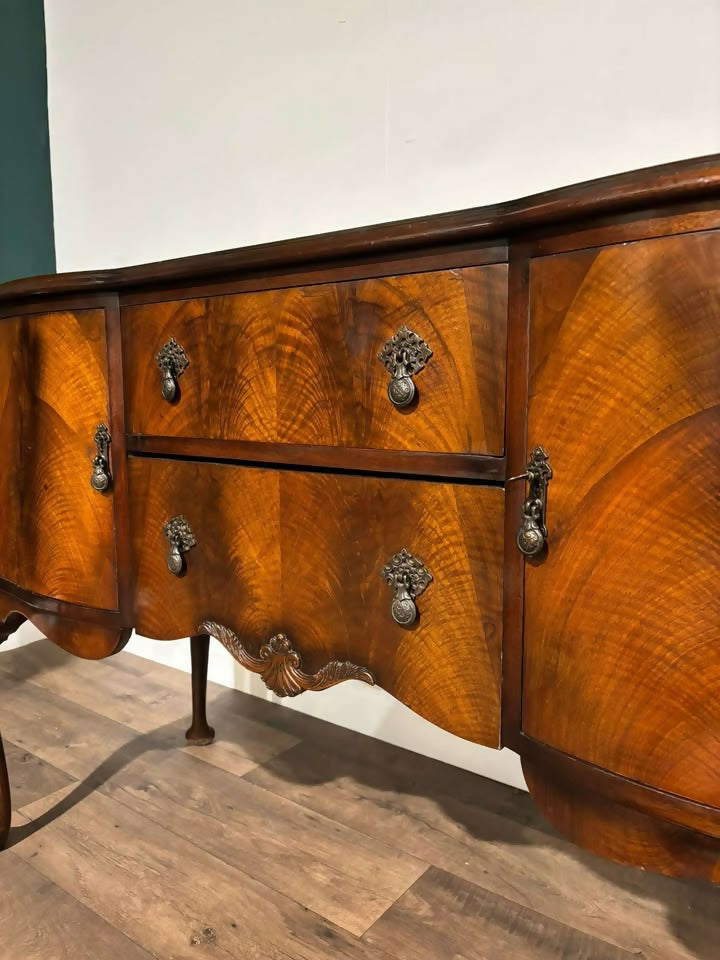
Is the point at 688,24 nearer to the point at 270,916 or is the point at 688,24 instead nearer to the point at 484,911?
the point at 484,911

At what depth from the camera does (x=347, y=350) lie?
2.51 feet

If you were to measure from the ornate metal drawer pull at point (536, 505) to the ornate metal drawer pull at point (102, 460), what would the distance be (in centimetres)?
58

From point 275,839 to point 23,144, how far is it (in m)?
1.90

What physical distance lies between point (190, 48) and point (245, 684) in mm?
1529

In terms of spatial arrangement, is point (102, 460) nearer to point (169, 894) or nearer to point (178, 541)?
point (178, 541)

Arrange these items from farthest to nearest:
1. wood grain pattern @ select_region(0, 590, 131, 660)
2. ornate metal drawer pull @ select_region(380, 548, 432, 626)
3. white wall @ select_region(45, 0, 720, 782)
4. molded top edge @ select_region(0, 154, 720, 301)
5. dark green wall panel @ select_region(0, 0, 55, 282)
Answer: dark green wall panel @ select_region(0, 0, 55, 282), white wall @ select_region(45, 0, 720, 782), wood grain pattern @ select_region(0, 590, 131, 660), ornate metal drawer pull @ select_region(380, 548, 432, 626), molded top edge @ select_region(0, 154, 720, 301)

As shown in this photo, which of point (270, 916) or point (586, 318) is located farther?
point (270, 916)

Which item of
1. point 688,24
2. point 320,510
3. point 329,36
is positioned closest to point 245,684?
point 320,510

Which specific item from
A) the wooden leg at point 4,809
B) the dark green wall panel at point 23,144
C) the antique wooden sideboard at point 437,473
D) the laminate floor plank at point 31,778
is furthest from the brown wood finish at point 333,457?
the dark green wall panel at point 23,144

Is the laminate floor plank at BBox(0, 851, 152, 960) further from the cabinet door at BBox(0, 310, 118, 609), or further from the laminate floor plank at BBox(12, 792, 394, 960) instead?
the cabinet door at BBox(0, 310, 118, 609)

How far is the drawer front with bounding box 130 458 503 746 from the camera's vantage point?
705mm

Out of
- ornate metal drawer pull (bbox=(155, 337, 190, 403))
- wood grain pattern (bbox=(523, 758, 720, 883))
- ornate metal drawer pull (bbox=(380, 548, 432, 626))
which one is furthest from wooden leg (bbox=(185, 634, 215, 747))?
wood grain pattern (bbox=(523, 758, 720, 883))

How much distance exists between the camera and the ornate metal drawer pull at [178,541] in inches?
36.7

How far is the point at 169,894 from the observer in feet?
3.58
